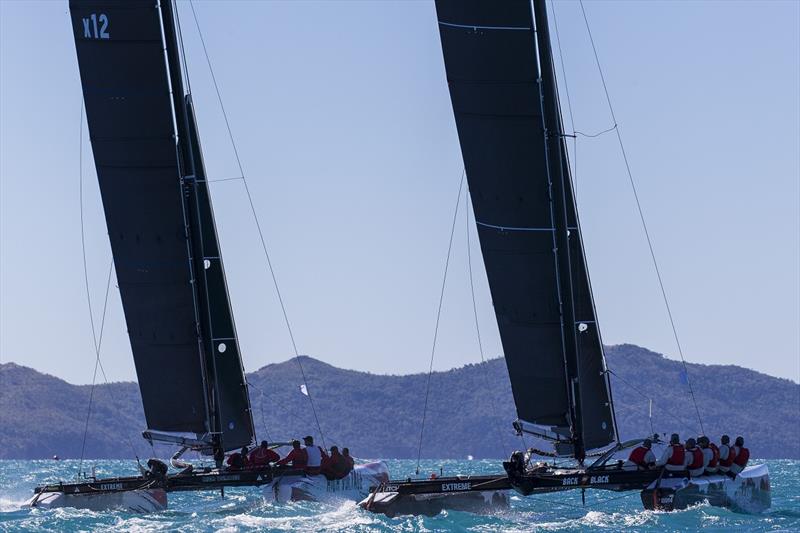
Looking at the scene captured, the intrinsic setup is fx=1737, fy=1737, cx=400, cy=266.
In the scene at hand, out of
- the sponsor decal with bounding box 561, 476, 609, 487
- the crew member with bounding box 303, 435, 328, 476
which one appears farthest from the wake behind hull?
the crew member with bounding box 303, 435, 328, 476

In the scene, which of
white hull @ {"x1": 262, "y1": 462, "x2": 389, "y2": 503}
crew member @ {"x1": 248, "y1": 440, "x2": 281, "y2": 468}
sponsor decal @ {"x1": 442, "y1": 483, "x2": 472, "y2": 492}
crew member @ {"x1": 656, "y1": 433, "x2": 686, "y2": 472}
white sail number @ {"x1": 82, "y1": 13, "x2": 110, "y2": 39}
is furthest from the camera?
white sail number @ {"x1": 82, "y1": 13, "x2": 110, "y2": 39}

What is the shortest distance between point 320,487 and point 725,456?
723 cm

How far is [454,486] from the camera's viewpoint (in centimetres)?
2805

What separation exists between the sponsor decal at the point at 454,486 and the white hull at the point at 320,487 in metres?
3.37

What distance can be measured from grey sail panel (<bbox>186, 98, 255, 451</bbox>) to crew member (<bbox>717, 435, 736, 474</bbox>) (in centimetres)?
903

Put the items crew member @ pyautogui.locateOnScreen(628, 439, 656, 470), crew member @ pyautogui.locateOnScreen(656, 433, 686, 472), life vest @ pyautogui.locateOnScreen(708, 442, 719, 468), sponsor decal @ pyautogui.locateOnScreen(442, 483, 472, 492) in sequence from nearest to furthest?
sponsor decal @ pyautogui.locateOnScreen(442, 483, 472, 492)
crew member @ pyautogui.locateOnScreen(656, 433, 686, 472)
crew member @ pyautogui.locateOnScreen(628, 439, 656, 470)
life vest @ pyautogui.locateOnScreen(708, 442, 719, 468)

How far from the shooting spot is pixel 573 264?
2941 centimetres

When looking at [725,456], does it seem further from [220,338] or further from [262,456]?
[220,338]

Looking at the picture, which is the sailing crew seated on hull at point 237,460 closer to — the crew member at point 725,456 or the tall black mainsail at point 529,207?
the tall black mainsail at point 529,207

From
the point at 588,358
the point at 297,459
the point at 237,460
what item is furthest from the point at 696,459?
the point at 237,460

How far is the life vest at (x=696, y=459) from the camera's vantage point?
94.2 feet

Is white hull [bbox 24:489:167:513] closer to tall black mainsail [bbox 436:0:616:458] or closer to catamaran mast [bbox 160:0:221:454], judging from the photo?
catamaran mast [bbox 160:0:221:454]

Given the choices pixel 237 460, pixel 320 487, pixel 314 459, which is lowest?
pixel 320 487

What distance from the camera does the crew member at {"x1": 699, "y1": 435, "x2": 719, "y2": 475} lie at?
2900 centimetres
